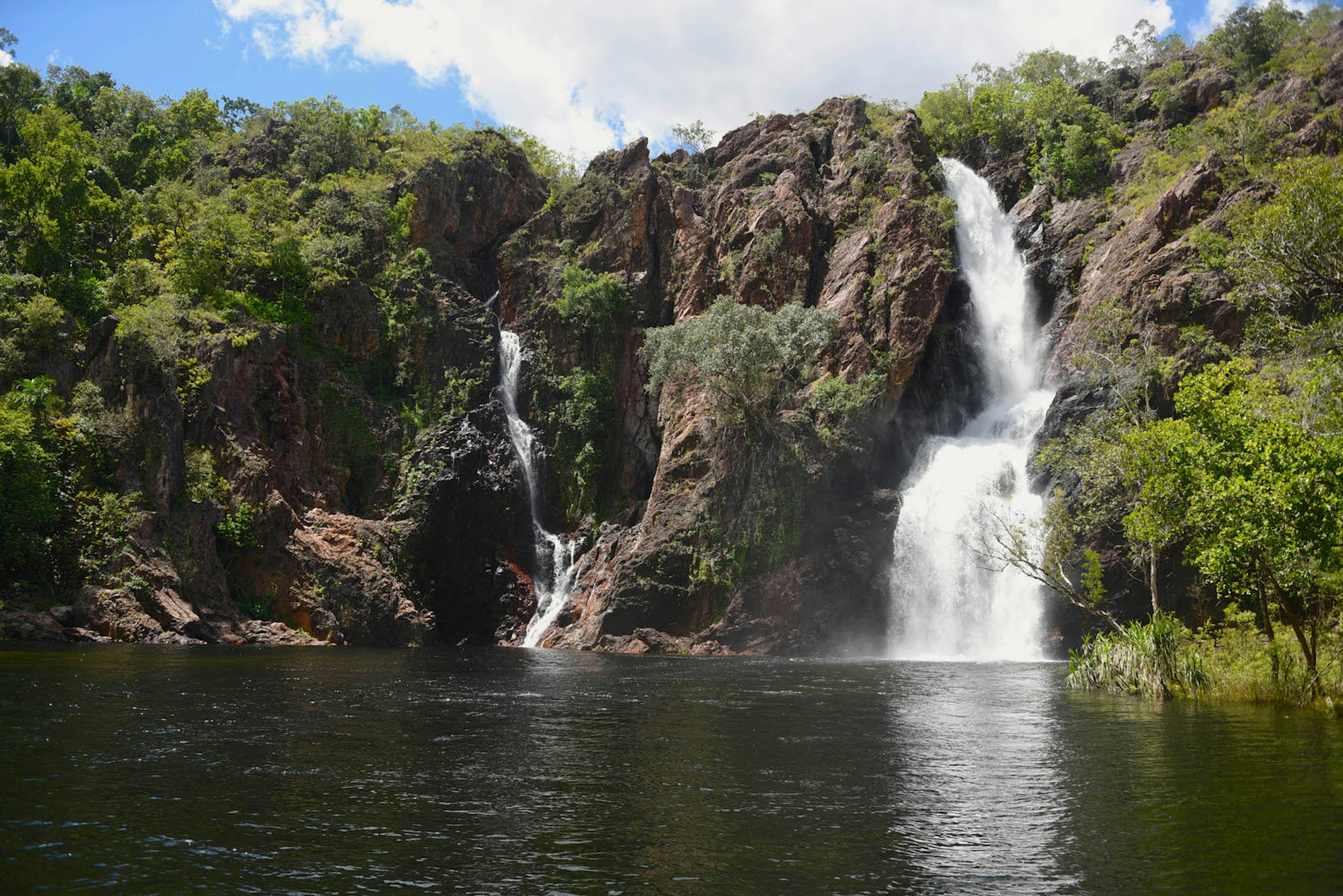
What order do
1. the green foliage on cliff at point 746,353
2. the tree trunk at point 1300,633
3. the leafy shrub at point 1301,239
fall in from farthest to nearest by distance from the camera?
the green foliage on cliff at point 746,353 < the leafy shrub at point 1301,239 < the tree trunk at point 1300,633

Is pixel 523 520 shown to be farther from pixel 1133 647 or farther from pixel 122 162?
pixel 122 162

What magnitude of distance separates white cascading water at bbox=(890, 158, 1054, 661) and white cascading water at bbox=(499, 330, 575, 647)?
66.9 feet

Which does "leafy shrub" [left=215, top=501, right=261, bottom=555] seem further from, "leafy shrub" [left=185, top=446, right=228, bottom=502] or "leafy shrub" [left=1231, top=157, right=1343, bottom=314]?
"leafy shrub" [left=1231, top=157, right=1343, bottom=314]

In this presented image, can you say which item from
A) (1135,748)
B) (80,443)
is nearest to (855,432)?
(1135,748)

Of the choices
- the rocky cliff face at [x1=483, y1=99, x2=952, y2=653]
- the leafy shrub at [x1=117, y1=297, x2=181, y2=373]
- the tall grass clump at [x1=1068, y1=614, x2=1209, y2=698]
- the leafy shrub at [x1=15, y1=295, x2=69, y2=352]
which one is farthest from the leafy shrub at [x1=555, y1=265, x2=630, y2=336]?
the tall grass clump at [x1=1068, y1=614, x2=1209, y2=698]

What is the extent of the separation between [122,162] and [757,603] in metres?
64.8

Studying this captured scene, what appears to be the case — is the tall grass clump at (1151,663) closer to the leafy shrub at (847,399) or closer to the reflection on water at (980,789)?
the reflection on water at (980,789)

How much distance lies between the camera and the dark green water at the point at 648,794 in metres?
8.27

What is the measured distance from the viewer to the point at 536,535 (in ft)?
185

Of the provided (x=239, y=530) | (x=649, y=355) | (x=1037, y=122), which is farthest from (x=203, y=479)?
(x=1037, y=122)

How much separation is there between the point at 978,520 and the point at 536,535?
27296 mm

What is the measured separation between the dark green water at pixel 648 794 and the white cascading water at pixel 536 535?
30.3 metres

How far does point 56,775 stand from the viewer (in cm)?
1162

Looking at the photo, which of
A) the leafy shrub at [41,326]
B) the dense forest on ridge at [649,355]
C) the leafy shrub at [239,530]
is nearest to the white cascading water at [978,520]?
the dense forest on ridge at [649,355]
